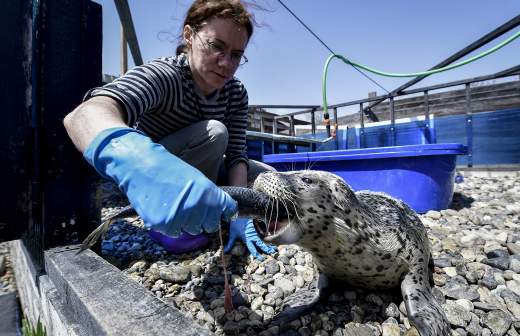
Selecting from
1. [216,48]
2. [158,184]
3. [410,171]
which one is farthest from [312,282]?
[410,171]

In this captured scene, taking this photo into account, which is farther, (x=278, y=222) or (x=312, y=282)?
(x=312, y=282)

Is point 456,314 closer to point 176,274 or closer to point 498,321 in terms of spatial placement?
point 498,321

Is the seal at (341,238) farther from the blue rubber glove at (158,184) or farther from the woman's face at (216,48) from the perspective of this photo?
the woman's face at (216,48)

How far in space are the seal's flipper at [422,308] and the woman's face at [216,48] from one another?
1.72 metres

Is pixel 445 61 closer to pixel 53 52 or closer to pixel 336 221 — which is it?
pixel 336 221

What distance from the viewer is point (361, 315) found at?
1736mm

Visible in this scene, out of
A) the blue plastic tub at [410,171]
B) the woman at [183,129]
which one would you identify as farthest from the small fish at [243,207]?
the blue plastic tub at [410,171]

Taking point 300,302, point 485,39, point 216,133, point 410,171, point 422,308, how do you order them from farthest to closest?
point 485,39 < point 410,171 < point 216,133 < point 300,302 < point 422,308

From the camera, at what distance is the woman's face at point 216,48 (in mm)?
2070

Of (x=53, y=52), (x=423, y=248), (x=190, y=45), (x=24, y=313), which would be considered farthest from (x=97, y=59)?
(x=423, y=248)

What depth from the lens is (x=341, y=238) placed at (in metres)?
1.77

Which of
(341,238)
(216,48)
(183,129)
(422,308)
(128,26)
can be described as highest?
(128,26)

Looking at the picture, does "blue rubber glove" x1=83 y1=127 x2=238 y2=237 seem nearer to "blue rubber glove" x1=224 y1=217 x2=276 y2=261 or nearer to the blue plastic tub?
"blue rubber glove" x1=224 y1=217 x2=276 y2=261

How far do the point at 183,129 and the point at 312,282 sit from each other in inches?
60.2
